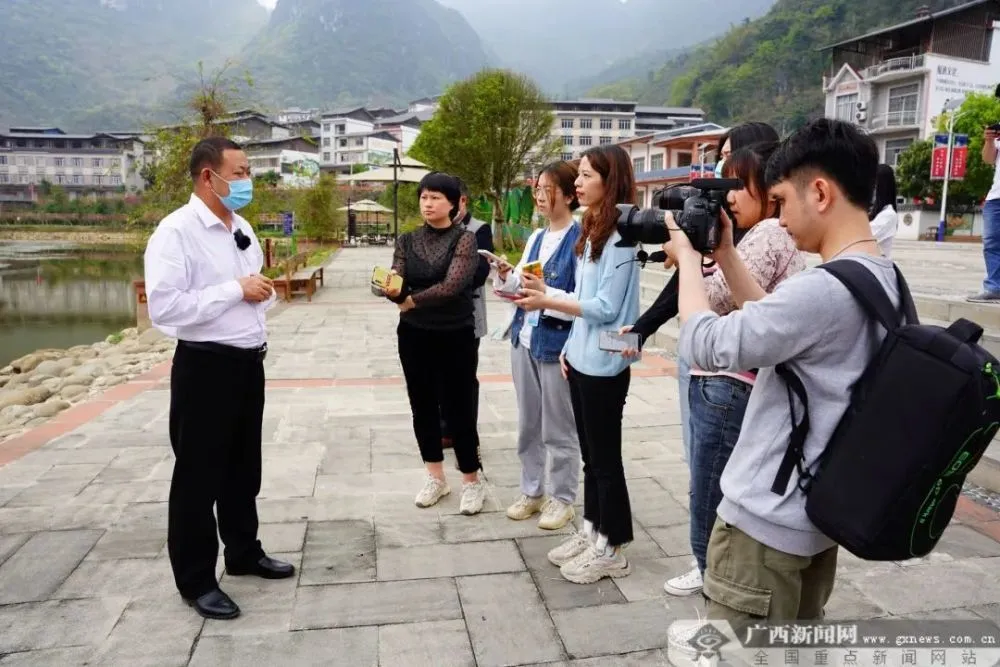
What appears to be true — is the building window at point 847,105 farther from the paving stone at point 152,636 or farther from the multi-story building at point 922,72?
the paving stone at point 152,636

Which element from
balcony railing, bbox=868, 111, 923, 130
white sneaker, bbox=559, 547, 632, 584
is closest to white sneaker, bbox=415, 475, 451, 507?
white sneaker, bbox=559, 547, 632, 584

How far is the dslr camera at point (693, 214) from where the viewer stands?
143 cm

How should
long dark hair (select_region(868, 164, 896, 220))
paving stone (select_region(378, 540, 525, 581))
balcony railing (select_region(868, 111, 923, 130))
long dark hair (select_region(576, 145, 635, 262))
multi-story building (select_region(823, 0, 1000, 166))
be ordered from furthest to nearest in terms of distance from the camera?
1. balcony railing (select_region(868, 111, 923, 130))
2. multi-story building (select_region(823, 0, 1000, 166))
3. long dark hair (select_region(868, 164, 896, 220))
4. paving stone (select_region(378, 540, 525, 581))
5. long dark hair (select_region(576, 145, 635, 262))

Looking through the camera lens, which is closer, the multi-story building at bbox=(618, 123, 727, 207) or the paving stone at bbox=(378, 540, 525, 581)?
the paving stone at bbox=(378, 540, 525, 581)

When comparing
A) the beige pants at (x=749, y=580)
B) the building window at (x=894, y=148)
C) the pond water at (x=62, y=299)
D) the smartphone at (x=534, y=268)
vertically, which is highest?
the building window at (x=894, y=148)

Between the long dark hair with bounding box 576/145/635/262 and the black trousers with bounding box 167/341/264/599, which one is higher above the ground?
the long dark hair with bounding box 576/145/635/262

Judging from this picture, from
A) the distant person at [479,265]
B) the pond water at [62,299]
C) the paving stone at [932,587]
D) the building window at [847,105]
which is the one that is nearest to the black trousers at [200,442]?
the distant person at [479,265]

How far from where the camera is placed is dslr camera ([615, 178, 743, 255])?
4.68ft

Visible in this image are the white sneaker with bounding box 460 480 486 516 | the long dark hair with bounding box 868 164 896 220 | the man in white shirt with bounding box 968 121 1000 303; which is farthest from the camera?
the man in white shirt with bounding box 968 121 1000 303

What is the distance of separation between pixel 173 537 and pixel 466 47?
617ft

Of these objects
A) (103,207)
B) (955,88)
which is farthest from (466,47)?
(955,88)

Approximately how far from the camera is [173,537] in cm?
238

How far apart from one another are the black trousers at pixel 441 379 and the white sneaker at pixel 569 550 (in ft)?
2.27

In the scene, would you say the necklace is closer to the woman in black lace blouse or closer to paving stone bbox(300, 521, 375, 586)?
the woman in black lace blouse
